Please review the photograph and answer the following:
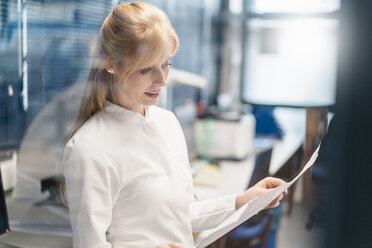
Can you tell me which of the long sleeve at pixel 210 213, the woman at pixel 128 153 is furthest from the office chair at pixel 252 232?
the woman at pixel 128 153

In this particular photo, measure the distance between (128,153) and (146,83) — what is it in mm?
135

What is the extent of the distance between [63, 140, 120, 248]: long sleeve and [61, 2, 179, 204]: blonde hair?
10 centimetres

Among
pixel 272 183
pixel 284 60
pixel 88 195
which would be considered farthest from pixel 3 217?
pixel 284 60

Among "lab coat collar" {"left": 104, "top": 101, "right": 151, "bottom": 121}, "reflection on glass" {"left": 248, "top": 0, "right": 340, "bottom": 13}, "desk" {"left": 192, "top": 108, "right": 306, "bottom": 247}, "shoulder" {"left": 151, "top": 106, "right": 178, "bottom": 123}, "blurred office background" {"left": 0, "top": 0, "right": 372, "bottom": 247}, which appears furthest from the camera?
"reflection on glass" {"left": 248, "top": 0, "right": 340, "bottom": 13}

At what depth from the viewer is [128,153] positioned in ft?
2.67

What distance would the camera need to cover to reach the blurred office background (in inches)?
51.1

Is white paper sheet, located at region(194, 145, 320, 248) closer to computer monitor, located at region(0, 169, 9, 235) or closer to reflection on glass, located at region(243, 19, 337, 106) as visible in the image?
computer monitor, located at region(0, 169, 9, 235)

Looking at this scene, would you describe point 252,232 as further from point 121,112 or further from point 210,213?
point 121,112

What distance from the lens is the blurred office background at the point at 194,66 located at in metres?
1.30

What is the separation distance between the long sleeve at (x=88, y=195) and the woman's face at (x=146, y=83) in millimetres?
135

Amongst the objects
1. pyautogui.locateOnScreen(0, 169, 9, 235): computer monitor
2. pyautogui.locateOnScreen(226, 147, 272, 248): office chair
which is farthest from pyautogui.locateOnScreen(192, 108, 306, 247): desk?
pyautogui.locateOnScreen(0, 169, 9, 235): computer monitor

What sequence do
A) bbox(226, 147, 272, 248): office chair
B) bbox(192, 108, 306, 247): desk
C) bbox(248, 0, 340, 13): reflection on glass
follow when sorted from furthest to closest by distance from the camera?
1. bbox(248, 0, 340, 13): reflection on glass
2. bbox(192, 108, 306, 247): desk
3. bbox(226, 147, 272, 248): office chair

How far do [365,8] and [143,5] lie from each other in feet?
1.48

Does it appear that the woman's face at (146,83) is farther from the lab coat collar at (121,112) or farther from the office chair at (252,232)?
the office chair at (252,232)
